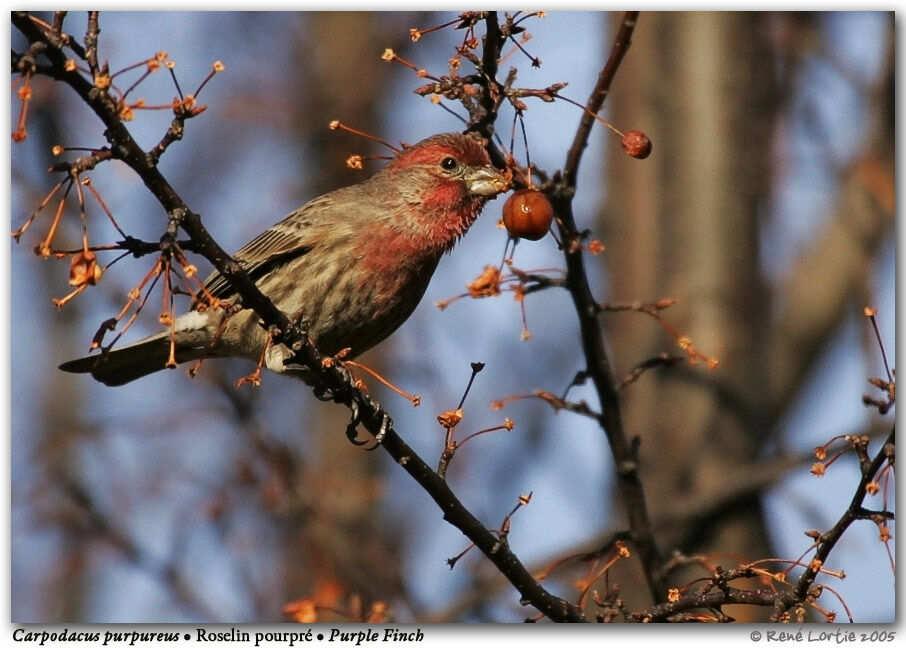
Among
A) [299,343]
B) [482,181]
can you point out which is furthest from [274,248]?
[299,343]

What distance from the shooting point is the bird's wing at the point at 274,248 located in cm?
627

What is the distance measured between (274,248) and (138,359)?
1.13 m

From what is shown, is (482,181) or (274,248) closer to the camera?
(482,181)

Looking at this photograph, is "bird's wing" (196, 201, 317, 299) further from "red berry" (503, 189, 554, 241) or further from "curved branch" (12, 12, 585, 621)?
"red berry" (503, 189, 554, 241)

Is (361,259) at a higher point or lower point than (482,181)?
lower

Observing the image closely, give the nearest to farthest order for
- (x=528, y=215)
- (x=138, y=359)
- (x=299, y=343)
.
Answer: (x=299, y=343) < (x=528, y=215) < (x=138, y=359)

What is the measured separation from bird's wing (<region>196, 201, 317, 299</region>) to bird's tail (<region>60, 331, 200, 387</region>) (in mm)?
502

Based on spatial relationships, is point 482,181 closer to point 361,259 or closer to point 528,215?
point 361,259

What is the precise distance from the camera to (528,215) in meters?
4.48

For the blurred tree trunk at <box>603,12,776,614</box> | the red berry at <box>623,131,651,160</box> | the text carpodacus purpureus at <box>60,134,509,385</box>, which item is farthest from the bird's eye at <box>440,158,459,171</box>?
the blurred tree trunk at <box>603,12,776,614</box>

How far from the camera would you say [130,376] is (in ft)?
22.4

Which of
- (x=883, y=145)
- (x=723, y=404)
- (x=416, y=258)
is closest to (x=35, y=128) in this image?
(x=416, y=258)

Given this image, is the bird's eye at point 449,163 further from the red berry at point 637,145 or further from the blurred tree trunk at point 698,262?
the blurred tree trunk at point 698,262

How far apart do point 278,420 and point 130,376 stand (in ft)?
18.6
